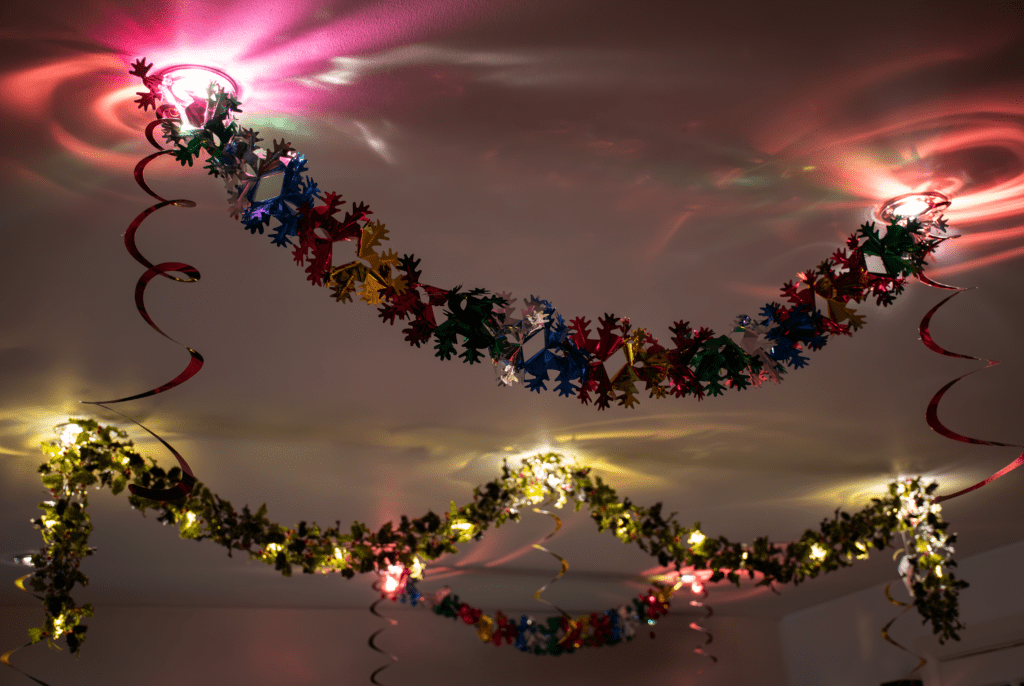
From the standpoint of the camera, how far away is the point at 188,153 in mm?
1562

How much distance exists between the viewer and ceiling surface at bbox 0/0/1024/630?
153 cm

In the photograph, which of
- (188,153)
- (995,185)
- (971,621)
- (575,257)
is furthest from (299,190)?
(971,621)

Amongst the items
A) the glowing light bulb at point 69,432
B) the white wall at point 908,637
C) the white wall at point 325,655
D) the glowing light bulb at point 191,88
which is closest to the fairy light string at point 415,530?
the glowing light bulb at point 69,432

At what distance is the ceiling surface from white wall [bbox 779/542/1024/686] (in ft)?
7.35

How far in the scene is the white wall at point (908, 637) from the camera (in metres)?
5.30

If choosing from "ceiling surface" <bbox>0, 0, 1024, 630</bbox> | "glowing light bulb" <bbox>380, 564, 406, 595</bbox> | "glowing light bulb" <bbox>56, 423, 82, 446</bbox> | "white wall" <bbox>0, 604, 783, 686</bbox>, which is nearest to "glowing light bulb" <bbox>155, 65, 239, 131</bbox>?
"ceiling surface" <bbox>0, 0, 1024, 630</bbox>

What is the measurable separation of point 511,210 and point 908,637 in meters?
5.54

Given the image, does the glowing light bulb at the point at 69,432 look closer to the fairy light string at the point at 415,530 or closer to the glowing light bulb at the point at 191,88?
the fairy light string at the point at 415,530

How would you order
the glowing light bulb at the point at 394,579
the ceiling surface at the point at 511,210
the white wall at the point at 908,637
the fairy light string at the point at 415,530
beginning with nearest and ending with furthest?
1. the ceiling surface at the point at 511,210
2. the fairy light string at the point at 415,530
3. the glowing light bulb at the point at 394,579
4. the white wall at the point at 908,637

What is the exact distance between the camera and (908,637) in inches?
234

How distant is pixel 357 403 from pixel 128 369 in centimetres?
79

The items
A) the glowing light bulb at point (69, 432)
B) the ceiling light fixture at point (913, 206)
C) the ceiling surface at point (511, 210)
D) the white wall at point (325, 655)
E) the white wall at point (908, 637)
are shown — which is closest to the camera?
the ceiling surface at point (511, 210)

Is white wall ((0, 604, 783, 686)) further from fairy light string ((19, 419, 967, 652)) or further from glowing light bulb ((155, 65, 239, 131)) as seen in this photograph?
glowing light bulb ((155, 65, 239, 131))

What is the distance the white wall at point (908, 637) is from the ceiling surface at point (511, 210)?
2240 mm
